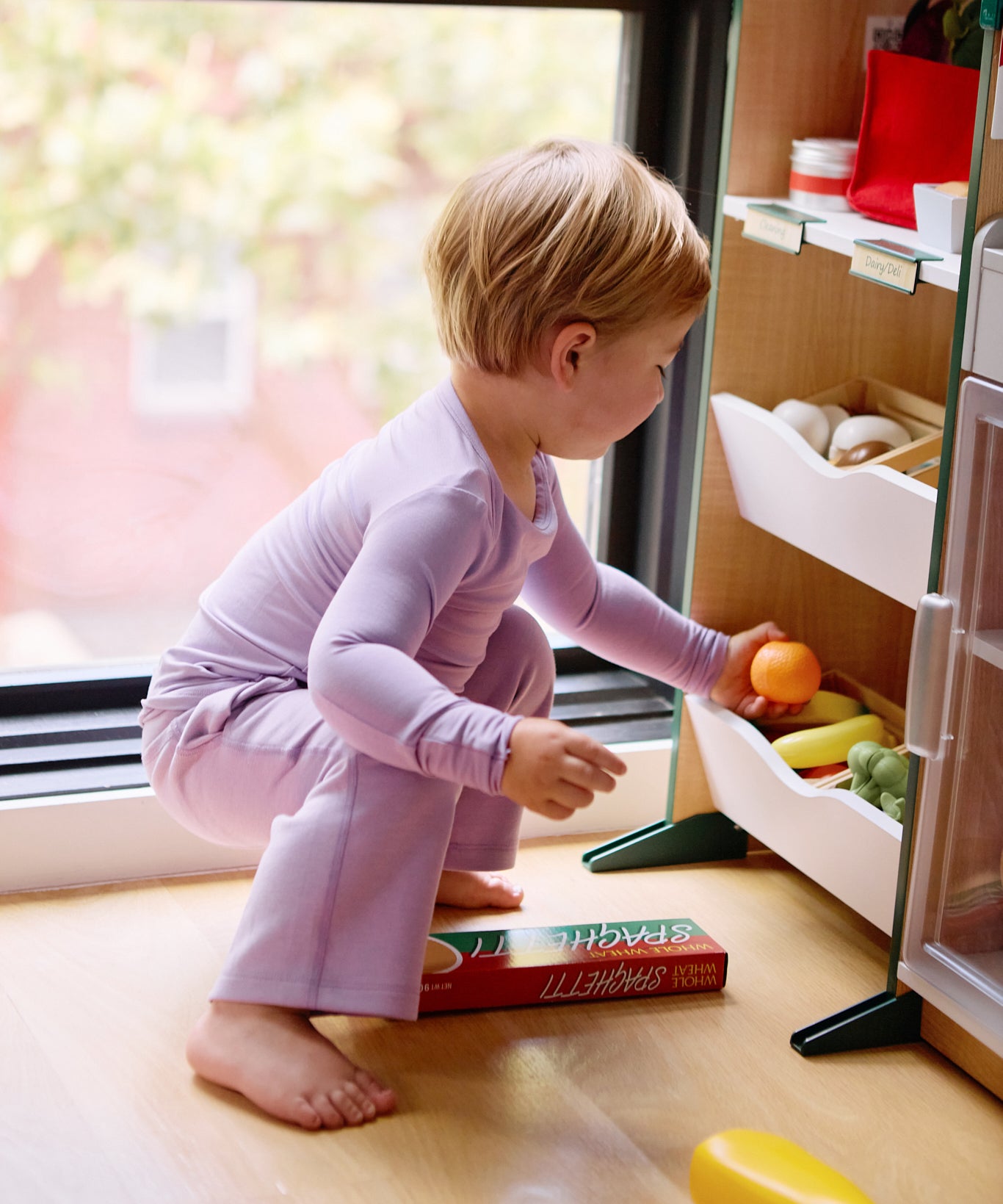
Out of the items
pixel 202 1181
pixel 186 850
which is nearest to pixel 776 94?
pixel 186 850

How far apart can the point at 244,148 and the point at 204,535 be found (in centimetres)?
44

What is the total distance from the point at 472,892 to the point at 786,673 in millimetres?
369

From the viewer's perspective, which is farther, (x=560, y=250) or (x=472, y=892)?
(x=472, y=892)

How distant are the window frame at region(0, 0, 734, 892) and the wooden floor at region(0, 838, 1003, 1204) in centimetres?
8

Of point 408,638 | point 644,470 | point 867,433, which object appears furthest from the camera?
point 644,470

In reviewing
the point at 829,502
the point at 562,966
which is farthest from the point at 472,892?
the point at 829,502

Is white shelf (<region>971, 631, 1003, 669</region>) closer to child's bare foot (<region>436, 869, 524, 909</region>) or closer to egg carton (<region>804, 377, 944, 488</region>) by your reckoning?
egg carton (<region>804, 377, 944, 488</region>)

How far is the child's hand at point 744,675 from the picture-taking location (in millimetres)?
1467

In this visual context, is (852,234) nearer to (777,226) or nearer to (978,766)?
(777,226)

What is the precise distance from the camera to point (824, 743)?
143 centimetres

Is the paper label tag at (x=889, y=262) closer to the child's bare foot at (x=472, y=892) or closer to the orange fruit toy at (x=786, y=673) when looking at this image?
the orange fruit toy at (x=786, y=673)

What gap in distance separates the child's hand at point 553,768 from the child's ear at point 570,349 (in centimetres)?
28

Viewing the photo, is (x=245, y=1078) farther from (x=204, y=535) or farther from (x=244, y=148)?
(x=244, y=148)

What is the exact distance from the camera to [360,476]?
1.22 meters
